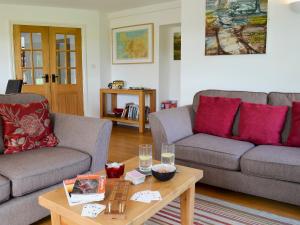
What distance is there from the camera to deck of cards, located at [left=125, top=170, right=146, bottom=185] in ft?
5.37

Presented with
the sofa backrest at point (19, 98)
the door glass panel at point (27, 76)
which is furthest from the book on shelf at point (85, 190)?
the door glass panel at point (27, 76)

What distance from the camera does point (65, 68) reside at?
5535 millimetres

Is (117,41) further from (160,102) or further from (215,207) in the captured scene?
(215,207)

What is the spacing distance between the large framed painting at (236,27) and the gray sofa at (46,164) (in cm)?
180

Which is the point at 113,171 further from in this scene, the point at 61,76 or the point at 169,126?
the point at 61,76

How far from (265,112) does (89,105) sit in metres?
3.84

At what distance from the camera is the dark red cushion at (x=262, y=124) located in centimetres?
255

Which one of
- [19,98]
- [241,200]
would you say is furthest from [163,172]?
[19,98]

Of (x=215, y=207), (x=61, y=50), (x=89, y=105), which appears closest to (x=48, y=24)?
(x=61, y=50)

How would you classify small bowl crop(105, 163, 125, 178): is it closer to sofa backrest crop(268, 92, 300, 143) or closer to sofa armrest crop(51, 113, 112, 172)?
sofa armrest crop(51, 113, 112, 172)

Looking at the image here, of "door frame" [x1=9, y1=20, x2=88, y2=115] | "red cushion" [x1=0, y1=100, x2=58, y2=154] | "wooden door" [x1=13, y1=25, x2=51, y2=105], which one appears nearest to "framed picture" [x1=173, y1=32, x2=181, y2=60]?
"door frame" [x1=9, y1=20, x2=88, y2=115]

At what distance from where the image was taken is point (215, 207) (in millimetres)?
2252

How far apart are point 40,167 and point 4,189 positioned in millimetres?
255

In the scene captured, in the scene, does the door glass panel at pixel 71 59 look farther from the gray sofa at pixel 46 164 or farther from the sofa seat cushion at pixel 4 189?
the sofa seat cushion at pixel 4 189
